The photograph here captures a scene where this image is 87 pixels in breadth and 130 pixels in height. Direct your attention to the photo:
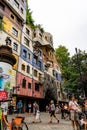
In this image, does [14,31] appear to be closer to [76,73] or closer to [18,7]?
[18,7]

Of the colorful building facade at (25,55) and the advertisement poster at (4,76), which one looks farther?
the colorful building facade at (25,55)

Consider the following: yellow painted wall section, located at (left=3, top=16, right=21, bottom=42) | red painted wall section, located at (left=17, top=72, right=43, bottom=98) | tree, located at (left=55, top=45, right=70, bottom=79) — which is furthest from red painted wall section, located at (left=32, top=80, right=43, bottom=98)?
tree, located at (left=55, top=45, right=70, bottom=79)

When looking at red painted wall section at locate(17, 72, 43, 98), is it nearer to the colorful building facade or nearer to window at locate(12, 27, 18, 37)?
the colorful building facade

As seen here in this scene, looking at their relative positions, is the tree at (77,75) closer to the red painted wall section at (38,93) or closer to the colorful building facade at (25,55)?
the colorful building facade at (25,55)

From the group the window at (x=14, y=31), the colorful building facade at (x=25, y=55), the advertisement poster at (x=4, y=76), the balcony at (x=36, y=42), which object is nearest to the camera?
the advertisement poster at (x=4, y=76)

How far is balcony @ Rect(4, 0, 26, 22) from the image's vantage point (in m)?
31.1

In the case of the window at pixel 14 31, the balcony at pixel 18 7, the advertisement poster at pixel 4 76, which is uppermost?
the balcony at pixel 18 7

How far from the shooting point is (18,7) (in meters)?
33.8

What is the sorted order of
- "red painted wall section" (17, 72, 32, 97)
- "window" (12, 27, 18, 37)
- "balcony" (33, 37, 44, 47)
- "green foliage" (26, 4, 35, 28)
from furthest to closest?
1. "green foliage" (26, 4, 35, 28)
2. "balcony" (33, 37, 44, 47)
3. "window" (12, 27, 18, 37)
4. "red painted wall section" (17, 72, 32, 97)

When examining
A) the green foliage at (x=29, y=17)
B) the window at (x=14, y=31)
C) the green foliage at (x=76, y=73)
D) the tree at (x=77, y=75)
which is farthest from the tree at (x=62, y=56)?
the window at (x=14, y=31)

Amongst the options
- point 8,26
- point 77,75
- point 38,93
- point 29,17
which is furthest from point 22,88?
point 29,17

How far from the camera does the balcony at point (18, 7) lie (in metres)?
31.1

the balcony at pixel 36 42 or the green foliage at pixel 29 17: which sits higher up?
the green foliage at pixel 29 17

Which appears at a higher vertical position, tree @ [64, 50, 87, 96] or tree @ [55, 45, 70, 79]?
tree @ [55, 45, 70, 79]
